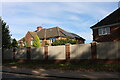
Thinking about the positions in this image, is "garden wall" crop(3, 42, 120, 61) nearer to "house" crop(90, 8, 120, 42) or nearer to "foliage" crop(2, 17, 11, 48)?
"foliage" crop(2, 17, 11, 48)

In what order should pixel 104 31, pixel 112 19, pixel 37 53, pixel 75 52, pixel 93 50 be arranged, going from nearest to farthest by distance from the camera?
pixel 93 50
pixel 75 52
pixel 37 53
pixel 112 19
pixel 104 31

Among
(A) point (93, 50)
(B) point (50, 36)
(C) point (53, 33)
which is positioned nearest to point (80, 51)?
(A) point (93, 50)

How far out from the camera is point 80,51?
16.9m

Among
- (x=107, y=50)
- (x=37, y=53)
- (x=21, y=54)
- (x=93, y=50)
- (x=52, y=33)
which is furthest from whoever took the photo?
(x=52, y=33)

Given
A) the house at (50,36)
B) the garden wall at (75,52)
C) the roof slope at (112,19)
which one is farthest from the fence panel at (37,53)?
the house at (50,36)

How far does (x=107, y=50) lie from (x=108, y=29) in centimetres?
895

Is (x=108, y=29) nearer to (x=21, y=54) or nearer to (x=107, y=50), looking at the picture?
(x=107, y=50)

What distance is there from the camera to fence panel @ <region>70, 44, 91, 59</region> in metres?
16.4

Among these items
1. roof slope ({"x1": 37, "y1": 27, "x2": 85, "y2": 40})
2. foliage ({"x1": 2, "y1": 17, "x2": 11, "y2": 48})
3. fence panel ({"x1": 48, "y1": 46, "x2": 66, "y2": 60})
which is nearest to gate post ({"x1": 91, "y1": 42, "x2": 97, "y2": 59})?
fence panel ({"x1": 48, "y1": 46, "x2": 66, "y2": 60})

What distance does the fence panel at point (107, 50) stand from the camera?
14.8 metres

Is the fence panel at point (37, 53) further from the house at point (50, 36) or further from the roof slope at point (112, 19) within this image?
the house at point (50, 36)

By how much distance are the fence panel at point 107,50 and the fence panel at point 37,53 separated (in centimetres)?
777

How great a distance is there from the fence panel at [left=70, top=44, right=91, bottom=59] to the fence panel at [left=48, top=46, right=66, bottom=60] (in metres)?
1.20

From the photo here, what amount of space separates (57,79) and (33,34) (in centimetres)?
3863
